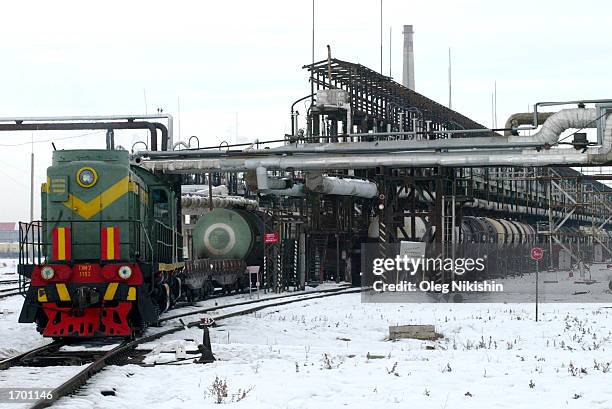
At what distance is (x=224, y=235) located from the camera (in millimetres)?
33469

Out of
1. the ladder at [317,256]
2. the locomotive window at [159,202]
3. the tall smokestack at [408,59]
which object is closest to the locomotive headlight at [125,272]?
the locomotive window at [159,202]

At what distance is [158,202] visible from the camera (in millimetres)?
20297

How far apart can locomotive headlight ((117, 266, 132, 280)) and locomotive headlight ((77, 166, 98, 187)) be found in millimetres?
1952

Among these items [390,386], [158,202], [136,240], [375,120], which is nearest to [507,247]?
[375,120]

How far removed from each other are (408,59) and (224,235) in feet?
195

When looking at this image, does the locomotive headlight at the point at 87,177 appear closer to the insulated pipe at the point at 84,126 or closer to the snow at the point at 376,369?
the snow at the point at 376,369

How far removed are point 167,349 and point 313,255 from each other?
25339 millimetres

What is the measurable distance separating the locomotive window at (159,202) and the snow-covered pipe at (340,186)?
37.8ft

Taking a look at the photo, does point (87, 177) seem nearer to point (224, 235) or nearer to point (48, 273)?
point (48, 273)

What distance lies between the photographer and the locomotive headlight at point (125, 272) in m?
16.1

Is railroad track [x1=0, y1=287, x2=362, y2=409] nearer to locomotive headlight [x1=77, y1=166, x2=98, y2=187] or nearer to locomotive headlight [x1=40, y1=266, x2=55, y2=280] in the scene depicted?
locomotive headlight [x1=40, y1=266, x2=55, y2=280]

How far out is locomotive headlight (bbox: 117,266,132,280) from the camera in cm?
1614

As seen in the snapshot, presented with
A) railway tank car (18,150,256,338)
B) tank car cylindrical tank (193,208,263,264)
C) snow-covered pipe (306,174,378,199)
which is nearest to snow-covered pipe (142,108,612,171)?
snow-covered pipe (306,174,378,199)

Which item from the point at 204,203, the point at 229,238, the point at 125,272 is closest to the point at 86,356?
the point at 125,272
